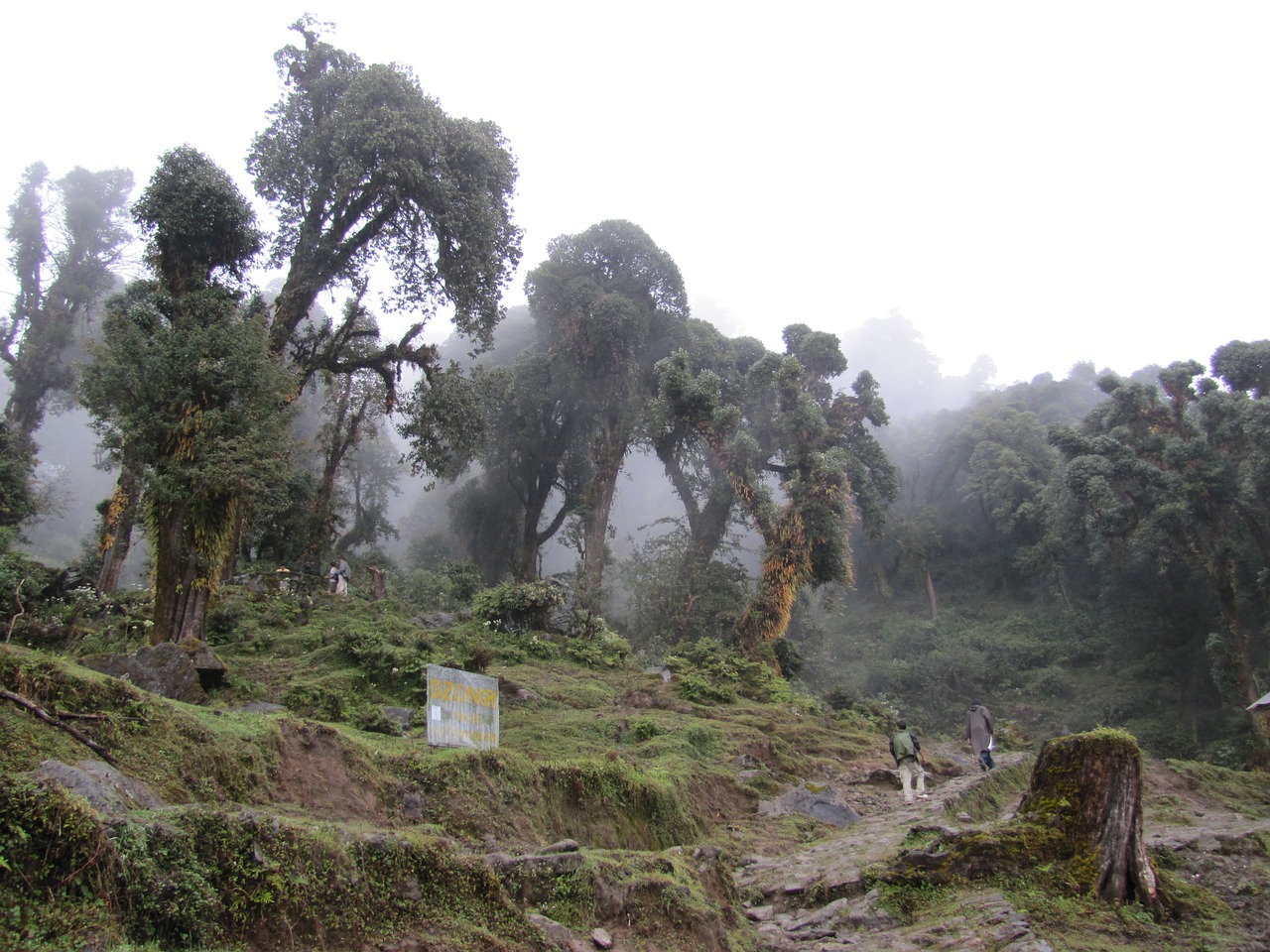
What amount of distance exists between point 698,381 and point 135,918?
69.4 ft

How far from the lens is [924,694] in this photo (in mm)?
27859

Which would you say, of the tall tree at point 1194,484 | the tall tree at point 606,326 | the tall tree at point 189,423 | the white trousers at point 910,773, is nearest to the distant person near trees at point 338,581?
the tall tree at point 189,423

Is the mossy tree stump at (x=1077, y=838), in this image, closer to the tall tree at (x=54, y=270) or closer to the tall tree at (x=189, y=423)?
the tall tree at (x=189, y=423)

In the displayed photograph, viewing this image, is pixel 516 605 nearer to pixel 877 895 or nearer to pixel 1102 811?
pixel 877 895

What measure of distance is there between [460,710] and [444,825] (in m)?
1.46

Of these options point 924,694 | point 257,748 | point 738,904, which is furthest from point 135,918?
point 924,694

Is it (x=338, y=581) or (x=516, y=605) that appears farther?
(x=338, y=581)

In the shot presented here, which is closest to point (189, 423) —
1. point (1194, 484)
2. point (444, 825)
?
point (444, 825)

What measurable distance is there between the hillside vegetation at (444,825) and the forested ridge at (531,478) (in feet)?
1.42

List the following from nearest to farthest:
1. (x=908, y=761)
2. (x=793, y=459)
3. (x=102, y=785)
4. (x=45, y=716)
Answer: (x=45, y=716) → (x=102, y=785) → (x=908, y=761) → (x=793, y=459)

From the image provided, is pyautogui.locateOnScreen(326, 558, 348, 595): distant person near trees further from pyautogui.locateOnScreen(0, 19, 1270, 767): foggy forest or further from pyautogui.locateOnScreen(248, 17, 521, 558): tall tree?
pyautogui.locateOnScreen(248, 17, 521, 558): tall tree

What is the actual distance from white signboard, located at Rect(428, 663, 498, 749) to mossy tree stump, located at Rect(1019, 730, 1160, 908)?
16.9ft

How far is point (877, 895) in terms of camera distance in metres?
6.83

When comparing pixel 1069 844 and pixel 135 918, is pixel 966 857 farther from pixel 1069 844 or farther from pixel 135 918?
pixel 135 918
